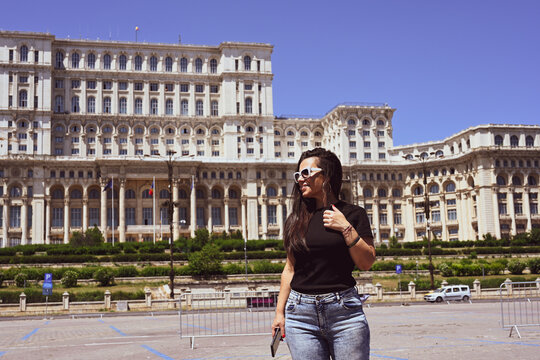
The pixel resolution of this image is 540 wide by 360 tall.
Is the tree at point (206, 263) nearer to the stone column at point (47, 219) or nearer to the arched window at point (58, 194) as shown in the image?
the stone column at point (47, 219)

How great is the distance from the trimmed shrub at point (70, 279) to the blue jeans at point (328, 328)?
151 feet

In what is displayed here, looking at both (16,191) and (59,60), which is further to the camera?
(59,60)

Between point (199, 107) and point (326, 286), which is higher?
point (199, 107)

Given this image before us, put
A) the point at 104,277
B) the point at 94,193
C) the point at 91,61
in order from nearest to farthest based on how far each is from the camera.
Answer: the point at 104,277, the point at 94,193, the point at 91,61

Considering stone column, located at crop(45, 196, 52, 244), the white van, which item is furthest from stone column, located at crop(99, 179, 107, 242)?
the white van

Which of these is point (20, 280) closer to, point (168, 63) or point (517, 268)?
point (517, 268)

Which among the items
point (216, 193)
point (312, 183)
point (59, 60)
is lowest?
point (312, 183)

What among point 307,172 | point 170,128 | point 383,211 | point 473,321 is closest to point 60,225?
point 170,128

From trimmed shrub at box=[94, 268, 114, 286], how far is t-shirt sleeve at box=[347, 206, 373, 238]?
153ft

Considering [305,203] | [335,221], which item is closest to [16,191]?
[305,203]

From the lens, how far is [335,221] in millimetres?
5691

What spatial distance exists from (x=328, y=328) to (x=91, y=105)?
100519 mm

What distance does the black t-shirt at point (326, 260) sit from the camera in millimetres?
5750

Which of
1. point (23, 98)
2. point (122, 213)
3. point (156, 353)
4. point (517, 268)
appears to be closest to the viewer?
point (156, 353)
